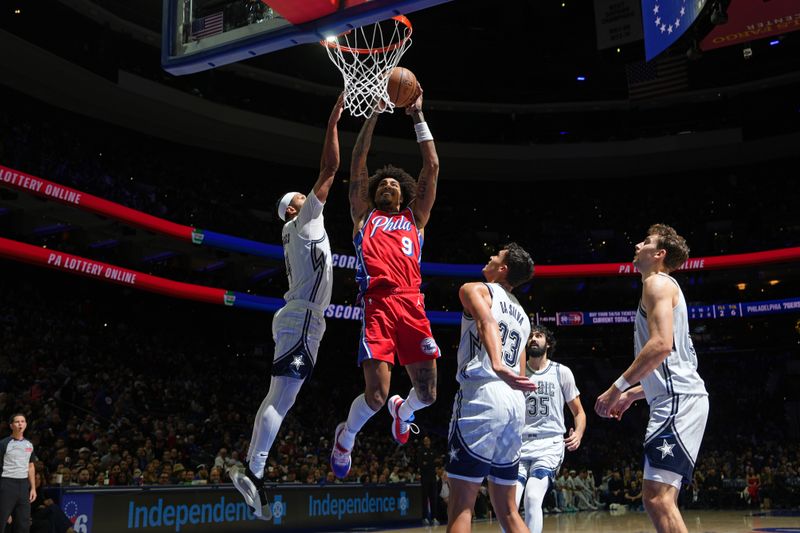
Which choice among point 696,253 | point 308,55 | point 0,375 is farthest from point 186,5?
point 696,253

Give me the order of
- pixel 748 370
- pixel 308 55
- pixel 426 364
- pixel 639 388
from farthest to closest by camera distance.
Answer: pixel 748 370, pixel 308 55, pixel 426 364, pixel 639 388

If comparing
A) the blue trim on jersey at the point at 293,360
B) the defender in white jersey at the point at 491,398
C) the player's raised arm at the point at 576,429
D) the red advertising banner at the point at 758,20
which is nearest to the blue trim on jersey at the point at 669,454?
the defender in white jersey at the point at 491,398

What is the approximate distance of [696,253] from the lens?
1041 inches

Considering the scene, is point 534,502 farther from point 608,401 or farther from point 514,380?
point 514,380

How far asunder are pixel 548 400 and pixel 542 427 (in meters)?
0.27

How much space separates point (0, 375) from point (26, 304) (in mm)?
4711

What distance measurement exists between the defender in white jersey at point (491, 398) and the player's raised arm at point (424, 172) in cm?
119

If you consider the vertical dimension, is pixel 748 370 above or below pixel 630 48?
below

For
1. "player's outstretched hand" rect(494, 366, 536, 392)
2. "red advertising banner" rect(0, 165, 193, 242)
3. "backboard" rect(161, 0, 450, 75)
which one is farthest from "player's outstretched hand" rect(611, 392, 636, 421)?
"red advertising banner" rect(0, 165, 193, 242)

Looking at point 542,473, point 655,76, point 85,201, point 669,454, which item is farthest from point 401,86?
point 655,76

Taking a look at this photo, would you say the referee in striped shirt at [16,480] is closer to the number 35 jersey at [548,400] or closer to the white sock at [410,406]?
the white sock at [410,406]

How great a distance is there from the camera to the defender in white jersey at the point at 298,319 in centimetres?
534

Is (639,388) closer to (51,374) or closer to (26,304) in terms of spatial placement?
(51,374)

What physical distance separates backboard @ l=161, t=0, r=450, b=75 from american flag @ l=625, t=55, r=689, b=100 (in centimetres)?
1930
